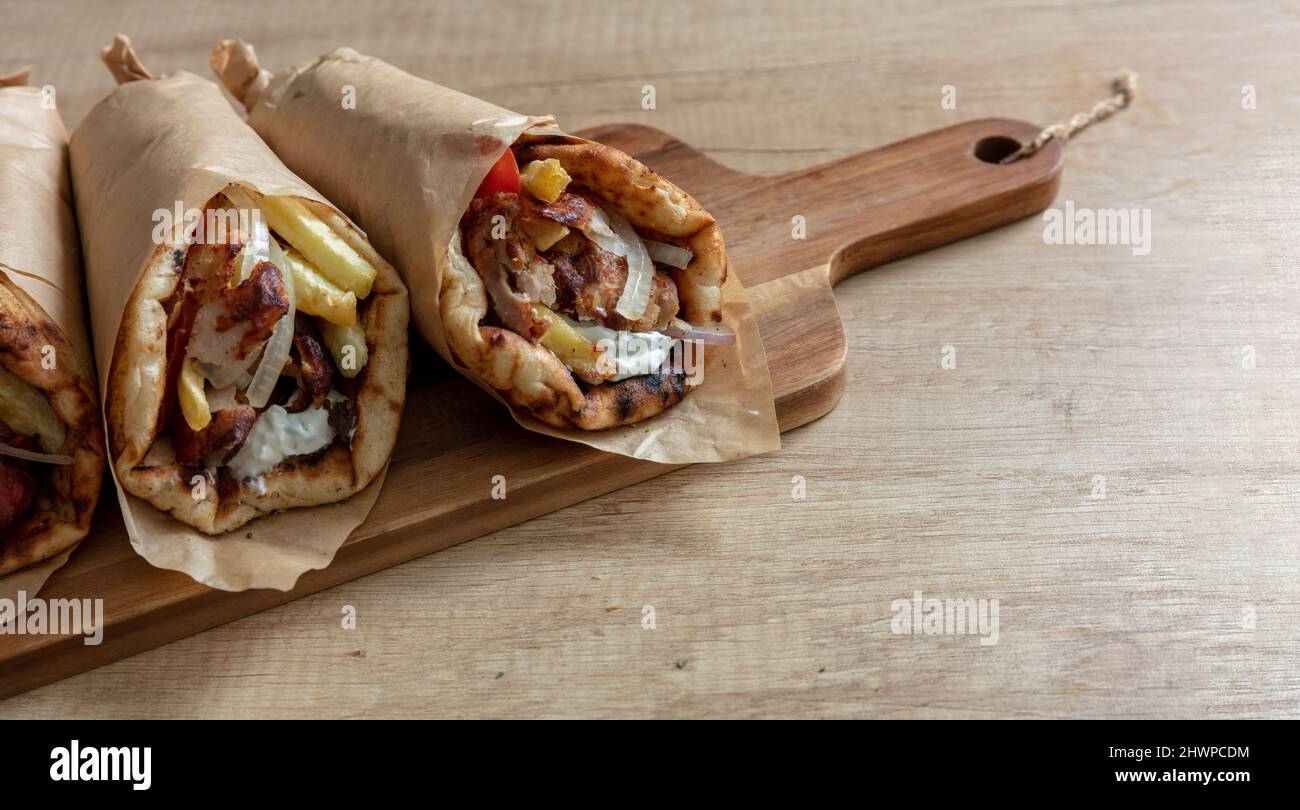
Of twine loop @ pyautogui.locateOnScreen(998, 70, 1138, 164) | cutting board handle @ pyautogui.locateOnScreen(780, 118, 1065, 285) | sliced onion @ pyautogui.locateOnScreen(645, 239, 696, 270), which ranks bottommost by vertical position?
sliced onion @ pyautogui.locateOnScreen(645, 239, 696, 270)

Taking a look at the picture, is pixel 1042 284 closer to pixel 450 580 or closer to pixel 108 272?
pixel 450 580

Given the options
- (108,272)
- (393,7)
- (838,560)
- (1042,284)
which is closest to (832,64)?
(1042,284)

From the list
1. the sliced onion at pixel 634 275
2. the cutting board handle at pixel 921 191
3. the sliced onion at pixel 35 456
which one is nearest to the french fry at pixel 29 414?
the sliced onion at pixel 35 456

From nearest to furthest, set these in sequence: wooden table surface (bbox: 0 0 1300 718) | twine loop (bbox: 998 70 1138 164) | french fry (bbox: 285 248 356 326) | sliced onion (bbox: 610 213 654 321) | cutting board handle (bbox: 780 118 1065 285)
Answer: wooden table surface (bbox: 0 0 1300 718) < french fry (bbox: 285 248 356 326) < sliced onion (bbox: 610 213 654 321) < cutting board handle (bbox: 780 118 1065 285) < twine loop (bbox: 998 70 1138 164)

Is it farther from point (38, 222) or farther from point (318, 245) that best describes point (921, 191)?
point (38, 222)

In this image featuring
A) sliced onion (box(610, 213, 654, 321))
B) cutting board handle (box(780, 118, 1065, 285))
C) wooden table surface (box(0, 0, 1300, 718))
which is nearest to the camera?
wooden table surface (box(0, 0, 1300, 718))

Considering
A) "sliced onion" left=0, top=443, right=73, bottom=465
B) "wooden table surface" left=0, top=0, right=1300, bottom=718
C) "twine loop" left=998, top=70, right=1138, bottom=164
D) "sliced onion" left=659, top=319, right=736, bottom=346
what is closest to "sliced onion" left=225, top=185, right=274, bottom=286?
"sliced onion" left=0, top=443, right=73, bottom=465

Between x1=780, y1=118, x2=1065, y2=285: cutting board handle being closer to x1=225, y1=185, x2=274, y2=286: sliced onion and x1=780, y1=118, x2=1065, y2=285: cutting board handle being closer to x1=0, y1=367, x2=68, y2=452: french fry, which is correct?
x1=225, y1=185, x2=274, y2=286: sliced onion
